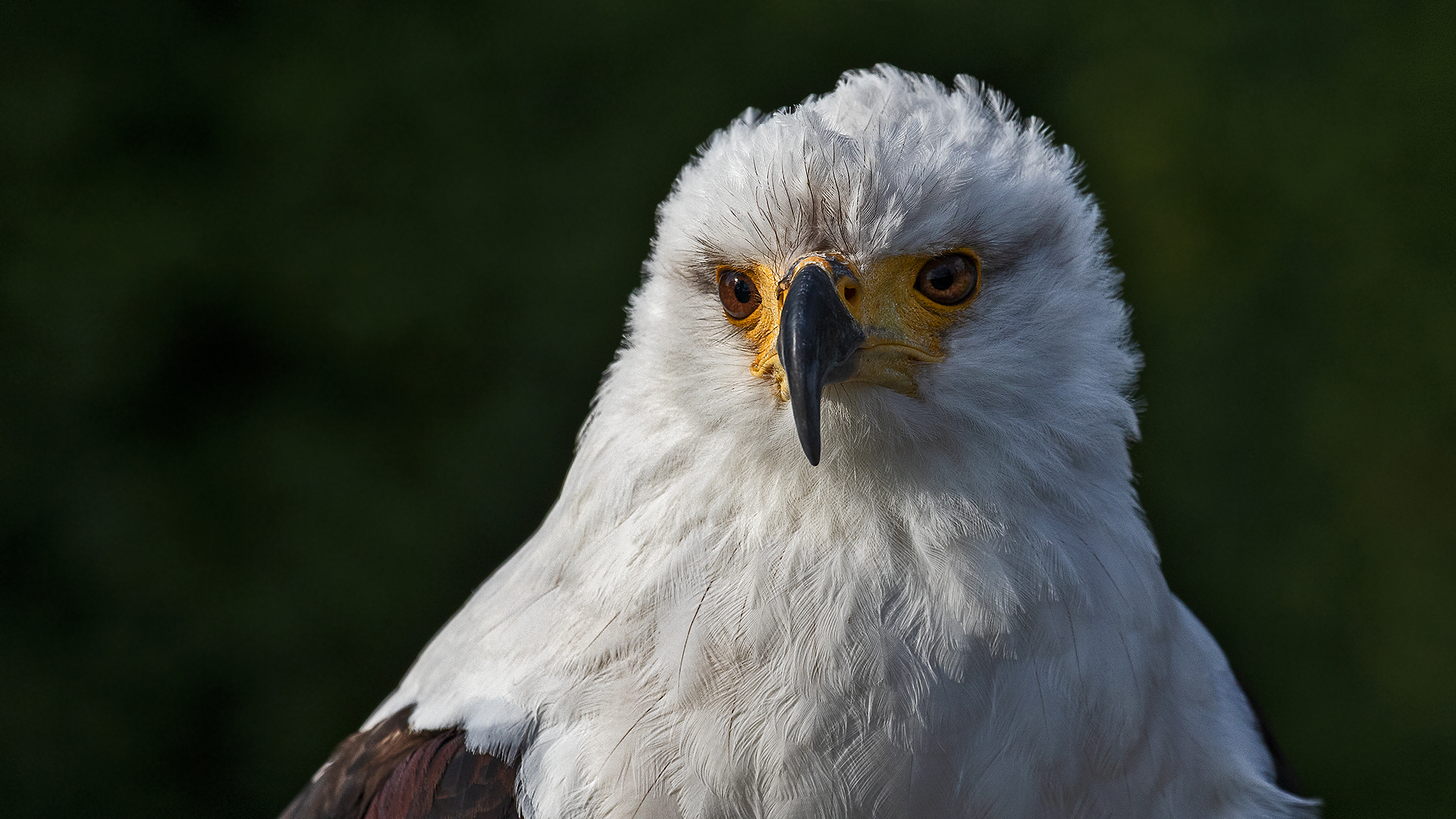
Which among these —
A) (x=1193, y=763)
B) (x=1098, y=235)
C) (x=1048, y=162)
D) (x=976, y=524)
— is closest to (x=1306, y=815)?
(x=1193, y=763)

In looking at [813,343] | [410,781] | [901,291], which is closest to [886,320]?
[901,291]

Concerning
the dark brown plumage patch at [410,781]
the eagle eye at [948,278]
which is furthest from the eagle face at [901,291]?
the dark brown plumage patch at [410,781]

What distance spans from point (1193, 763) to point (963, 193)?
95 cm

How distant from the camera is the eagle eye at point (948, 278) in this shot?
1822 millimetres

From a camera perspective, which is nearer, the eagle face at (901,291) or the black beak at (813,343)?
the black beak at (813,343)

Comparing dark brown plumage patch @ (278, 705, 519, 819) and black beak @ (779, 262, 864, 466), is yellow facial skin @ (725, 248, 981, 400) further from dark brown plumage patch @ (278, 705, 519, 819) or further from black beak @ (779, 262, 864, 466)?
dark brown plumage patch @ (278, 705, 519, 819)

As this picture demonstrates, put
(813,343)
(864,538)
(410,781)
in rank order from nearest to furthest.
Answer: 1. (813,343)
2. (864,538)
3. (410,781)

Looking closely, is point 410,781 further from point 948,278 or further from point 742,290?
point 948,278

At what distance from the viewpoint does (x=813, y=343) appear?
1650 mm

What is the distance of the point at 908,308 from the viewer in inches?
71.3

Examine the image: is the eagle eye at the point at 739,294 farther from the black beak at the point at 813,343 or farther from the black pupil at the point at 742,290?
the black beak at the point at 813,343

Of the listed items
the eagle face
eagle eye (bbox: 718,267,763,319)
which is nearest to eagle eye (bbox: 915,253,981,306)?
the eagle face

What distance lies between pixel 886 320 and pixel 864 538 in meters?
0.32

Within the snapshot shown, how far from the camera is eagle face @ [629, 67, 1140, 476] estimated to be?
177 centimetres
